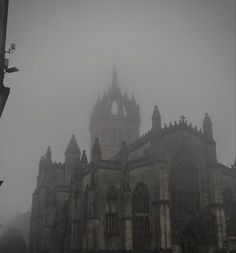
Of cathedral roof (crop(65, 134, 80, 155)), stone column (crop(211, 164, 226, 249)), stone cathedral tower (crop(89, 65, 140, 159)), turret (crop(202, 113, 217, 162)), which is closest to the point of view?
stone column (crop(211, 164, 226, 249))

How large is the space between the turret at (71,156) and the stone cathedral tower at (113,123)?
8.75 m

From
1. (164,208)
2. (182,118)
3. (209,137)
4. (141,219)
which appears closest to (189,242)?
(164,208)

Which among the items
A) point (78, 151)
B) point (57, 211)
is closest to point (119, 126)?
point (78, 151)

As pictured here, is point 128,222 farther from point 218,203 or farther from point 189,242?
point 218,203

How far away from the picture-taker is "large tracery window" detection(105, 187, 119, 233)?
113ft

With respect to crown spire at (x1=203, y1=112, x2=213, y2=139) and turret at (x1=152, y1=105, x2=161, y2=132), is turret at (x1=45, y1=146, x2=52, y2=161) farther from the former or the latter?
crown spire at (x1=203, y1=112, x2=213, y2=139)

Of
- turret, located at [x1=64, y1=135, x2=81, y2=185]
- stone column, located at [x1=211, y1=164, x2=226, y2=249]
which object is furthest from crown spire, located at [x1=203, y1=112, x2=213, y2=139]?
turret, located at [x1=64, y1=135, x2=81, y2=185]

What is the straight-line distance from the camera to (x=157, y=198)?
34.2 metres

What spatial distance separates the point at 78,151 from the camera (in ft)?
185

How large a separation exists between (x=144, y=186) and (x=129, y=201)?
2392 mm

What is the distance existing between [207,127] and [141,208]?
12.4m

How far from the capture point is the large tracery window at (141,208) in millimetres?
34250

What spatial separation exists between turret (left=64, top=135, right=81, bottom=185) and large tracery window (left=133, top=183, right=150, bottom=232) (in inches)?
739

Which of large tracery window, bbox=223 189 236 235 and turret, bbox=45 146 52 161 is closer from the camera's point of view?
large tracery window, bbox=223 189 236 235
